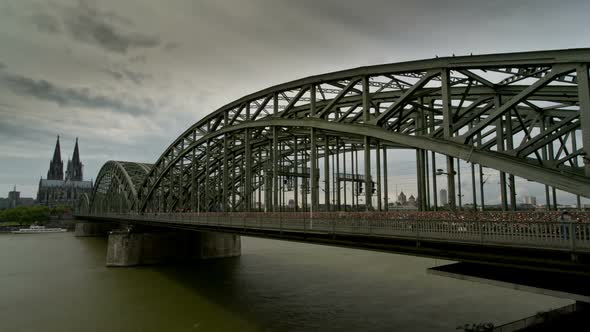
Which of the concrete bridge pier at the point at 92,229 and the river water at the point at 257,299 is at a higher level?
the concrete bridge pier at the point at 92,229

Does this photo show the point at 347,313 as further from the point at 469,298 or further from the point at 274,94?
the point at 274,94

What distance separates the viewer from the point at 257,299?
28.0 metres

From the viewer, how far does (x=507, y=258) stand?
11.4 meters

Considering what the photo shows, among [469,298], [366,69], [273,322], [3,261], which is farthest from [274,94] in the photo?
[3,261]

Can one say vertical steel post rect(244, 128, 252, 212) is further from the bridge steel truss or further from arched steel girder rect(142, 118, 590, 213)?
the bridge steel truss

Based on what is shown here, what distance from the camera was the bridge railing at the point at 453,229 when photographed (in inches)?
394

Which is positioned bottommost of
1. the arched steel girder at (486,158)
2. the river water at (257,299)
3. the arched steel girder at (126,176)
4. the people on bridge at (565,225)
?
the river water at (257,299)

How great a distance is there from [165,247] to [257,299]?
25014 mm

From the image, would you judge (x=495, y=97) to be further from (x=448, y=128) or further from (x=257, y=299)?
(x=257, y=299)

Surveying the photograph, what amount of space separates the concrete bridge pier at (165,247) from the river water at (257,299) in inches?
112

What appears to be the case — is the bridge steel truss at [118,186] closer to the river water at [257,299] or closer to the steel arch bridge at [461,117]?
the river water at [257,299]

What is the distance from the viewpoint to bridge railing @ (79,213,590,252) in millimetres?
10000

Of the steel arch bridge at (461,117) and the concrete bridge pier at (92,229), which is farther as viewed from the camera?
the concrete bridge pier at (92,229)

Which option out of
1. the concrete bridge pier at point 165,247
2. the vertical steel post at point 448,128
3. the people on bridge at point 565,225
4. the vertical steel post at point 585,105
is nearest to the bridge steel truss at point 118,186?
the concrete bridge pier at point 165,247
